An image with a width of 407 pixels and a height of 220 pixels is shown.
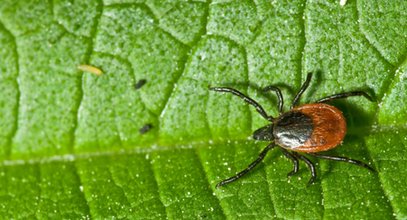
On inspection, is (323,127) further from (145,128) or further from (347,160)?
(145,128)

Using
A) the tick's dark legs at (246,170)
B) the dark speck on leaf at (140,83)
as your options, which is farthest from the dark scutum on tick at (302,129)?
the dark speck on leaf at (140,83)

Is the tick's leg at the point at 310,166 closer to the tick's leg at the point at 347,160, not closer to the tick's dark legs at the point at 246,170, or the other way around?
the tick's leg at the point at 347,160

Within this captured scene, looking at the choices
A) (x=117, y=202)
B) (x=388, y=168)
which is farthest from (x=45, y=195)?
(x=388, y=168)

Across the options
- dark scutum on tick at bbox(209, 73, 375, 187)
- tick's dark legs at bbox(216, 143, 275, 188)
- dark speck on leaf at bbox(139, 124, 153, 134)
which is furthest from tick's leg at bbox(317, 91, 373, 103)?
dark speck on leaf at bbox(139, 124, 153, 134)

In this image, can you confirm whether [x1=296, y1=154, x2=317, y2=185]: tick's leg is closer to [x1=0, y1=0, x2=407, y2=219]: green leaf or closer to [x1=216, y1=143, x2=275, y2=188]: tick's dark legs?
[x1=0, y1=0, x2=407, y2=219]: green leaf

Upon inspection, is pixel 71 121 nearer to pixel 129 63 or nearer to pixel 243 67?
pixel 129 63

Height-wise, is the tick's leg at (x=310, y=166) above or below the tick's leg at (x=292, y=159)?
above
